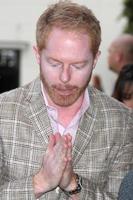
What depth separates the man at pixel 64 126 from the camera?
265 cm

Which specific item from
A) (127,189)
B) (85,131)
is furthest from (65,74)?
(127,189)

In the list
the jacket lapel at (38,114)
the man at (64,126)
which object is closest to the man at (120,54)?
the man at (64,126)

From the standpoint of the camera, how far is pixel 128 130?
2.96 m

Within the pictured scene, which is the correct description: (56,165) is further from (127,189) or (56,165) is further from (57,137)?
(127,189)

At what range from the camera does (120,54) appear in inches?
223

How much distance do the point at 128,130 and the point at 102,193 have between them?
328mm

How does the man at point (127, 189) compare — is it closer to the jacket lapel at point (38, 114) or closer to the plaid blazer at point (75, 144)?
the plaid blazer at point (75, 144)

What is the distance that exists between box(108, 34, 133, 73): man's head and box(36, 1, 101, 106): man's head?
2954 millimetres

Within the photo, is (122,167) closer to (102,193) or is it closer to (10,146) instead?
(102,193)

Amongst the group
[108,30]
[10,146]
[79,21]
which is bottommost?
[108,30]

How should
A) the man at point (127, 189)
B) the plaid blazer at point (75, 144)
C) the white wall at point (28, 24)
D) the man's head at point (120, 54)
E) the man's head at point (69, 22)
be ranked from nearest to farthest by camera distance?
the man at point (127, 189) → the man's head at point (69, 22) → the plaid blazer at point (75, 144) → the man's head at point (120, 54) → the white wall at point (28, 24)

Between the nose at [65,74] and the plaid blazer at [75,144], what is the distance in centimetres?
28

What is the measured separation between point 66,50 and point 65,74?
0.33 feet

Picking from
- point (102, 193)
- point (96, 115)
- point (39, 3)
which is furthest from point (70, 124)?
point (39, 3)
